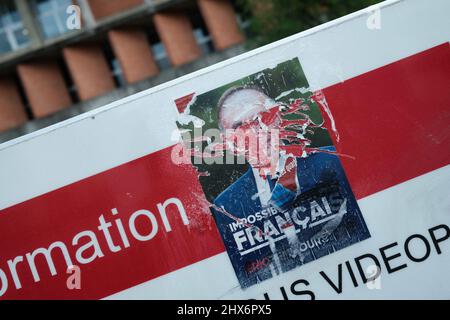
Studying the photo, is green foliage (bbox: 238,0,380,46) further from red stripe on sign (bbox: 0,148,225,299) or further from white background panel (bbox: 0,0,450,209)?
red stripe on sign (bbox: 0,148,225,299)

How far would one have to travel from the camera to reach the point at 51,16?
45.7 feet

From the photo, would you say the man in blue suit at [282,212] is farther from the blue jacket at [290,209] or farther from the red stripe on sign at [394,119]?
the red stripe on sign at [394,119]

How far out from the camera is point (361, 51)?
3135 millimetres

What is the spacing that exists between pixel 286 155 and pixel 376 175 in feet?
2.49

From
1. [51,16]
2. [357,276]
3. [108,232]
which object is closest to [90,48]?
[51,16]

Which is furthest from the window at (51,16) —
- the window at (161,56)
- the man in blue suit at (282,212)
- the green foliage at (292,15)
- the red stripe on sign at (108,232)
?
the man in blue suit at (282,212)

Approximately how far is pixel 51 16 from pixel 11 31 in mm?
1644

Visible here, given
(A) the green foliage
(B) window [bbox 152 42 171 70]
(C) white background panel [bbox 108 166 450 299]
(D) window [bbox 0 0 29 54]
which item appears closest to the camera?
(C) white background panel [bbox 108 166 450 299]

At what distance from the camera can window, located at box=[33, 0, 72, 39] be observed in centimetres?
1379

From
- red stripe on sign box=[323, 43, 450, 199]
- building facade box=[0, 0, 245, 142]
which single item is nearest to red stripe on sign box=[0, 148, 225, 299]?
red stripe on sign box=[323, 43, 450, 199]

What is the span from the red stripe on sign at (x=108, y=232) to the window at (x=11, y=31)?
43.2 feet

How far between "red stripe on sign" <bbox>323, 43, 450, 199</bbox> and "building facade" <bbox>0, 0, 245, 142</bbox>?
1070 centimetres

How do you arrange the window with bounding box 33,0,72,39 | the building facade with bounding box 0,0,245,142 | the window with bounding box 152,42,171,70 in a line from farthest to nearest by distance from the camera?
the window with bounding box 152,42,171,70 < the window with bounding box 33,0,72,39 < the building facade with bounding box 0,0,245,142
